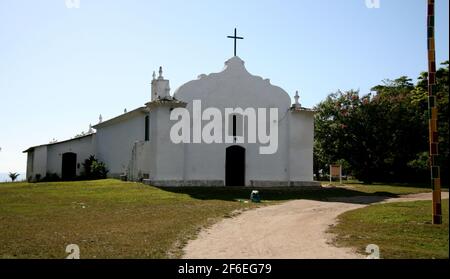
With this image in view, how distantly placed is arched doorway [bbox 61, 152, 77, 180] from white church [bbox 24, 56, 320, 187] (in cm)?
845

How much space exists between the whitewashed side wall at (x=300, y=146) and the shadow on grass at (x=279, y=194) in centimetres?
193

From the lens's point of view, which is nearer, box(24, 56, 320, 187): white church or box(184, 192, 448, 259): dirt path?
box(184, 192, 448, 259): dirt path

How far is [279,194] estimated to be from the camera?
80.2 ft

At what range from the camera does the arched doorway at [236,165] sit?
1122 inches

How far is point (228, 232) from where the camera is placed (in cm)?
1262

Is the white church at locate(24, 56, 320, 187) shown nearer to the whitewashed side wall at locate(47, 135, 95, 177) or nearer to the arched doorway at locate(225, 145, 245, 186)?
the arched doorway at locate(225, 145, 245, 186)

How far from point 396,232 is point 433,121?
3.13 metres

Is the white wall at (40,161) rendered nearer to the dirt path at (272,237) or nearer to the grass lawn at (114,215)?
the grass lawn at (114,215)

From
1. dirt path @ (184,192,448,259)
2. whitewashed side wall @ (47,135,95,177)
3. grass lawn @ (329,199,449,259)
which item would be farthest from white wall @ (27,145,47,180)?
grass lawn @ (329,199,449,259)

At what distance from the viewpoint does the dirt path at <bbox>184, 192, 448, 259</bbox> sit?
975cm

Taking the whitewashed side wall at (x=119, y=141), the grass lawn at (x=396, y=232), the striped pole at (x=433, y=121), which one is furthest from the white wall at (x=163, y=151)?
the striped pole at (x=433, y=121)

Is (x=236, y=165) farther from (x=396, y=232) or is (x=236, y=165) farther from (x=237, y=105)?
(x=396, y=232)
